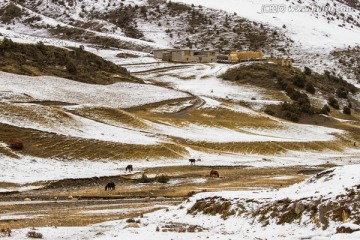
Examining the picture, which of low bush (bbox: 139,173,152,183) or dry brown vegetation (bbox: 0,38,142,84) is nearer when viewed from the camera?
low bush (bbox: 139,173,152,183)

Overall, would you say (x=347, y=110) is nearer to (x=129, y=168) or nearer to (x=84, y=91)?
(x=84, y=91)

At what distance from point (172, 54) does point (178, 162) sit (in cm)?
9426

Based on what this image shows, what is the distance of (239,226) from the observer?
1964 centimetres

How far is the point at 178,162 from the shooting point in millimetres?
50000

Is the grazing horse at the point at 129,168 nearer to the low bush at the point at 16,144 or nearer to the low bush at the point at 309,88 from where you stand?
the low bush at the point at 16,144

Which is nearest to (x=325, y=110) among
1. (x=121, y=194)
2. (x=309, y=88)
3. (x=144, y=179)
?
(x=309, y=88)

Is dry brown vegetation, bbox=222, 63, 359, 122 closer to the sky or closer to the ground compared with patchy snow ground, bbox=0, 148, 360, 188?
closer to the sky

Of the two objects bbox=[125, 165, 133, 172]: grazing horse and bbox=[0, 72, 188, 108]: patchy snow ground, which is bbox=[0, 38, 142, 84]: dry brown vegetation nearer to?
bbox=[0, 72, 188, 108]: patchy snow ground

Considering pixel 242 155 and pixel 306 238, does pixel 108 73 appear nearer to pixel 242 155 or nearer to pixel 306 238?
pixel 242 155

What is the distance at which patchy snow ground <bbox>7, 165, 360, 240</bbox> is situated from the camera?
57.9ft

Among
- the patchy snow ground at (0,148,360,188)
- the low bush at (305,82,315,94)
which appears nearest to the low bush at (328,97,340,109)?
the low bush at (305,82,315,94)

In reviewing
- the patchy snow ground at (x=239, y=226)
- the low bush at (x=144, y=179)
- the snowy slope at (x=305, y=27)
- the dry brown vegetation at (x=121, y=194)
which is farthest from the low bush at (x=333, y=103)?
the patchy snow ground at (x=239, y=226)

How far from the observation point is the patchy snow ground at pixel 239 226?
1766cm

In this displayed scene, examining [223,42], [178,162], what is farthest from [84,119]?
[223,42]
